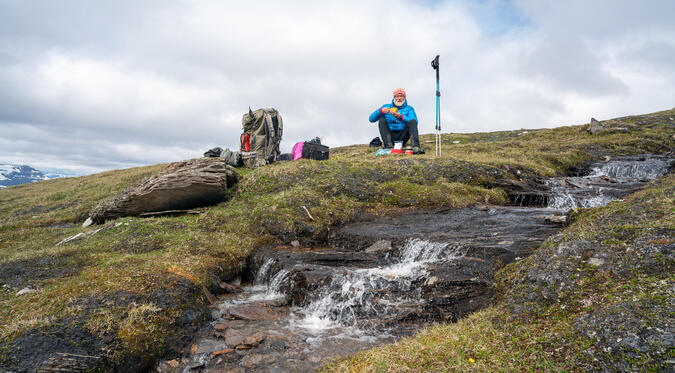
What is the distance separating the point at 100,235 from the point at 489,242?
16.1 metres

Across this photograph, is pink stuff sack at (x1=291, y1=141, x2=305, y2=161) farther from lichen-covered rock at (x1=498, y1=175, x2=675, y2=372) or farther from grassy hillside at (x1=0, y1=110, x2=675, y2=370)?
lichen-covered rock at (x1=498, y1=175, x2=675, y2=372)

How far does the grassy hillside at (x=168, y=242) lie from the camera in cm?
722

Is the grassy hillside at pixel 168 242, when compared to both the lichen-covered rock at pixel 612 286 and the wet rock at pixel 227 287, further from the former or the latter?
the lichen-covered rock at pixel 612 286

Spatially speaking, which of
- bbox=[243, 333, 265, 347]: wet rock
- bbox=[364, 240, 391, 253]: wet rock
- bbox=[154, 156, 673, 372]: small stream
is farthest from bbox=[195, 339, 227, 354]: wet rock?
bbox=[364, 240, 391, 253]: wet rock

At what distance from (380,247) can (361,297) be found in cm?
338

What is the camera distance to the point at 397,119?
2767 centimetres

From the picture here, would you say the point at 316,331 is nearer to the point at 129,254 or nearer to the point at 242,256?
the point at 242,256

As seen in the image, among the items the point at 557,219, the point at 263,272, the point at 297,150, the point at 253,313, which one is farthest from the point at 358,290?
the point at 297,150

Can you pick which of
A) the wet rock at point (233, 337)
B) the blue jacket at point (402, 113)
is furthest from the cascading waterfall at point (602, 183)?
the wet rock at point (233, 337)

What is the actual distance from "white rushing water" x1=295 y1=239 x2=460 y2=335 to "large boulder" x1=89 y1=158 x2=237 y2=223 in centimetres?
1038

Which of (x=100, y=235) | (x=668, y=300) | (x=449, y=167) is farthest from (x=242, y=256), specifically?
(x=449, y=167)

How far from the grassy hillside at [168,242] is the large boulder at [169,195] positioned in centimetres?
103

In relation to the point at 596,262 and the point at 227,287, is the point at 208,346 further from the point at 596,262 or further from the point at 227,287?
the point at 596,262

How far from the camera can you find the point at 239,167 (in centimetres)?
2439
